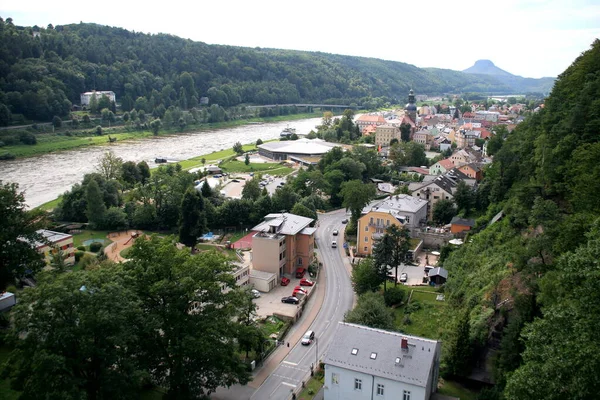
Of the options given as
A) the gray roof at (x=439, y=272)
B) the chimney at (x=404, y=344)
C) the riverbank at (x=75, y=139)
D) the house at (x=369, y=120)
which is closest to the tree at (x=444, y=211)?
the gray roof at (x=439, y=272)

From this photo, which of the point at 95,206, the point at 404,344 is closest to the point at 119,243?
the point at 95,206

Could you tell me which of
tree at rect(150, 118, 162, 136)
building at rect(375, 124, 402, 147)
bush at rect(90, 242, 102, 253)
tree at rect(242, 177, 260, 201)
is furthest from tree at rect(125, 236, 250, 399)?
tree at rect(150, 118, 162, 136)

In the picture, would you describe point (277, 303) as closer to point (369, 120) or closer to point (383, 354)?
point (383, 354)

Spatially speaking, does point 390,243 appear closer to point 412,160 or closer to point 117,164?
point 117,164

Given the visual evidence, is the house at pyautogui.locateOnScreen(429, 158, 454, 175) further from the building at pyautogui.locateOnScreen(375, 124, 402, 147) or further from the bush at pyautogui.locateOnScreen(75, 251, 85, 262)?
the bush at pyautogui.locateOnScreen(75, 251, 85, 262)

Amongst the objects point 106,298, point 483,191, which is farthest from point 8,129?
point 106,298

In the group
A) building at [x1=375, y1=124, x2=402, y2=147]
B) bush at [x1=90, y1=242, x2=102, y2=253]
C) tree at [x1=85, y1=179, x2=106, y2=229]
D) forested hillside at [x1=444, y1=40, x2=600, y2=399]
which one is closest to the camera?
forested hillside at [x1=444, y1=40, x2=600, y2=399]
